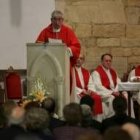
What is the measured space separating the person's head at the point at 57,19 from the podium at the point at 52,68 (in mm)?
705

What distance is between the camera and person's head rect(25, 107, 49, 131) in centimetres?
409

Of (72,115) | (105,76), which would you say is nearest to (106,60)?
(105,76)

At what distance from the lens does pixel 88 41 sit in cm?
1035

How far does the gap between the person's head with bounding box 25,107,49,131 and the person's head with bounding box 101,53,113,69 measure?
18.3 ft

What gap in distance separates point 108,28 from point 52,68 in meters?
3.48

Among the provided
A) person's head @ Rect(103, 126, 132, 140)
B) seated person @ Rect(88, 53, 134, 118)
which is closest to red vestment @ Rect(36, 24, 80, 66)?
seated person @ Rect(88, 53, 134, 118)

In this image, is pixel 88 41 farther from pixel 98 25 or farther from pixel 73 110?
pixel 73 110

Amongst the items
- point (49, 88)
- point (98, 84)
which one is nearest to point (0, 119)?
point (49, 88)

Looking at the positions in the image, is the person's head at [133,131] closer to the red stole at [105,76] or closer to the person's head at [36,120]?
the person's head at [36,120]

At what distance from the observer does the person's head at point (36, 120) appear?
13.4ft

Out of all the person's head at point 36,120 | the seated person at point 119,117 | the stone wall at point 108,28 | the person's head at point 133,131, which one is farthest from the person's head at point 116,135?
the stone wall at point 108,28

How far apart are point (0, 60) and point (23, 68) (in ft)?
1.55

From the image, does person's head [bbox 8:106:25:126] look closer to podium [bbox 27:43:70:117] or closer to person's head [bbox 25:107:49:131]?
person's head [bbox 25:107:49:131]

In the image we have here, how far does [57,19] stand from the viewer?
7.74 meters
